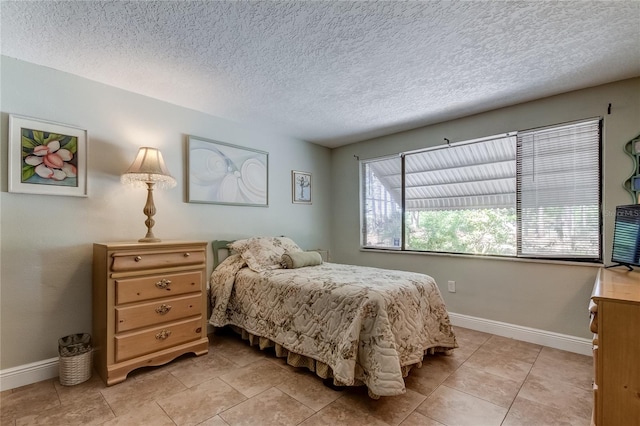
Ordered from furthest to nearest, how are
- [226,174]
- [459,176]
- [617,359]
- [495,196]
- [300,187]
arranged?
[300,187]
[459,176]
[226,174]
[495,196]
[617,359]

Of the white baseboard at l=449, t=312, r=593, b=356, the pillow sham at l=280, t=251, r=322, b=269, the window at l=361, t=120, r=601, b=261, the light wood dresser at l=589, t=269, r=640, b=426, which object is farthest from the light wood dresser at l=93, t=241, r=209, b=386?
the white baseboard at l=449, t=312, r=593, b=356

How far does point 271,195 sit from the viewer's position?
3.61 metres

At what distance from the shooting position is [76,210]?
2.24 metres

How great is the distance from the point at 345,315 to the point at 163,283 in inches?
56.1

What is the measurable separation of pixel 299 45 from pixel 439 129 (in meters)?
2.10

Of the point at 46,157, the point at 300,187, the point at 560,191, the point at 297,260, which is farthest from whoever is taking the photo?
the point at 300,187

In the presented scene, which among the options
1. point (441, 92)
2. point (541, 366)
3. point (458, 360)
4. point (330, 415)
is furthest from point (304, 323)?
point (441, 92)

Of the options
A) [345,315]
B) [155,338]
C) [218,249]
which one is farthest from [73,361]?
[345,315]

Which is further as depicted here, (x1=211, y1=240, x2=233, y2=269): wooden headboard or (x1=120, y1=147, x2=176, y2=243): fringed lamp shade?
(x1=211, y1=240, x2=233, y2=269): wooden headboard

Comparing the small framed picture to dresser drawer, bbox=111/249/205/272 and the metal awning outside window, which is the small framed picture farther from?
dresser drawer, bbox=111/249/205/272

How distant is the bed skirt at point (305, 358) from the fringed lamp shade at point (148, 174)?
47.6 inches

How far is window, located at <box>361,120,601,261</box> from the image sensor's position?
8.29 feet

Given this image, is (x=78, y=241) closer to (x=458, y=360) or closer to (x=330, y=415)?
(x=330, y=415)

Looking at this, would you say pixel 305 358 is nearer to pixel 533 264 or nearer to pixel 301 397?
pixel 301 397
